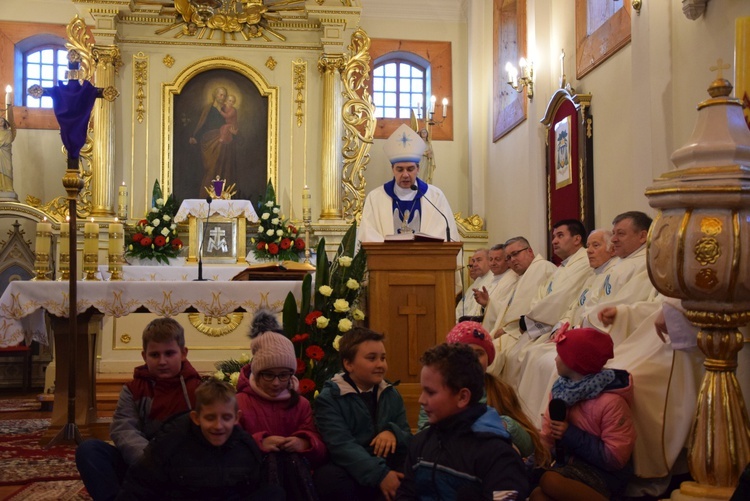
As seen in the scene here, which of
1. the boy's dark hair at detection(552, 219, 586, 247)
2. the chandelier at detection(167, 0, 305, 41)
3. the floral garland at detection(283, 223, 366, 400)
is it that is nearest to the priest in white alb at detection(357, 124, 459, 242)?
the boy's dark hair at detection(552, 219, 586, 247)

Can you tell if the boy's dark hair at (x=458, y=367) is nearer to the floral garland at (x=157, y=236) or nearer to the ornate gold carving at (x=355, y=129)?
the floral garland at (x=157, y=236)

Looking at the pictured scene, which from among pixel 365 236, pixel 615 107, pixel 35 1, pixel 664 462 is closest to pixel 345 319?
pixel 365 236

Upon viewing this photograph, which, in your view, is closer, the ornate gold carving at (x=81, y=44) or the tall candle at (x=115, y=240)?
the tall candle at (x=115, y=240)

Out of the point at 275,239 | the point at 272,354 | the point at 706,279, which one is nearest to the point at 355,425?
the point at 272,354

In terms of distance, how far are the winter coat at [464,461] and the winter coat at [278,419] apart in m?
0.60

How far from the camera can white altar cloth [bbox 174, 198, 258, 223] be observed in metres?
9.94

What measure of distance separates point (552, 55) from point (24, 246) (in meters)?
6.18

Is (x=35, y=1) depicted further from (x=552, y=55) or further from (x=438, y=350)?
(x=438, y=350)

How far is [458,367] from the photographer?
2.72m

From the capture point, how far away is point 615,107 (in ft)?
22.7

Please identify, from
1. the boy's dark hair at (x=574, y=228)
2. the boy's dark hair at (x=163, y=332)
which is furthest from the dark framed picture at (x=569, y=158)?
the boy's dark hair at (x=163, y=332)

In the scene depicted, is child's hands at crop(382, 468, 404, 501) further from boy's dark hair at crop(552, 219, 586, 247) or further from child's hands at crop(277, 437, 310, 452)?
boy's dark hair at crop(552, 219, 586, 247)

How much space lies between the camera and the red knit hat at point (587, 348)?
345cm

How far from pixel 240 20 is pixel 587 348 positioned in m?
8.20
